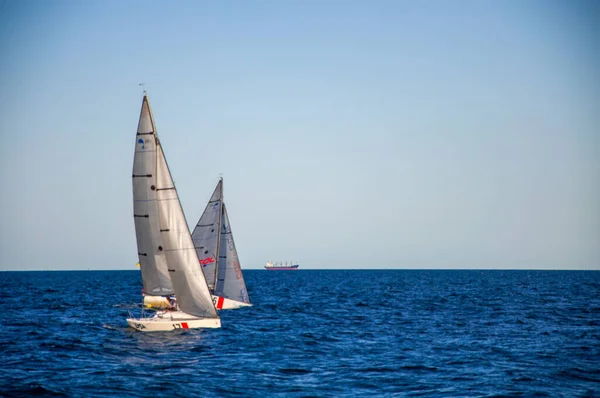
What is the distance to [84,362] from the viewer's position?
105ft

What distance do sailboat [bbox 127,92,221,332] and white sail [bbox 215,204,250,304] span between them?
18.0 metres

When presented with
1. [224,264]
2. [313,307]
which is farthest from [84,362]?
[313,307]

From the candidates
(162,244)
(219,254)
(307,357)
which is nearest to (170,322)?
(162,244)

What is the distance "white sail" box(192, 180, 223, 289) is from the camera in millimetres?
58156

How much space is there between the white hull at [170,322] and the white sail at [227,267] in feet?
60.0

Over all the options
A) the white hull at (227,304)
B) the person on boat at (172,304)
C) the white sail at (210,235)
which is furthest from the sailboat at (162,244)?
the white hull at (227,304)

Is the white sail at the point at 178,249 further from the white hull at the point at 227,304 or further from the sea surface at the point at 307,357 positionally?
the white hull at the point at 227,304

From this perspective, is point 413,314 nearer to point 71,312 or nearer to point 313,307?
point 313,307

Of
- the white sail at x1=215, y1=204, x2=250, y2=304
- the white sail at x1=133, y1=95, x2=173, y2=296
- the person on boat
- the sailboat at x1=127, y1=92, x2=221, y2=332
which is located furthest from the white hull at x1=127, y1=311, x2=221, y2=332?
the white sail at x1=215, y1=204, x2=250, y2=304

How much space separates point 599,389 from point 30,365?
1003 inches

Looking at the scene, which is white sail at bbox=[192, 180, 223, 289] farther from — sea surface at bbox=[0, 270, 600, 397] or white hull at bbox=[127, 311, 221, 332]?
white hull at bbox=[127, 311, 221, 332]

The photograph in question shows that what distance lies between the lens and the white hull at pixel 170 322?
40.6 metres

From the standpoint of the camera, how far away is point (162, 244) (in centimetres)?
4047

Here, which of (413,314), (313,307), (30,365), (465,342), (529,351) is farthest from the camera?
(313,307)
